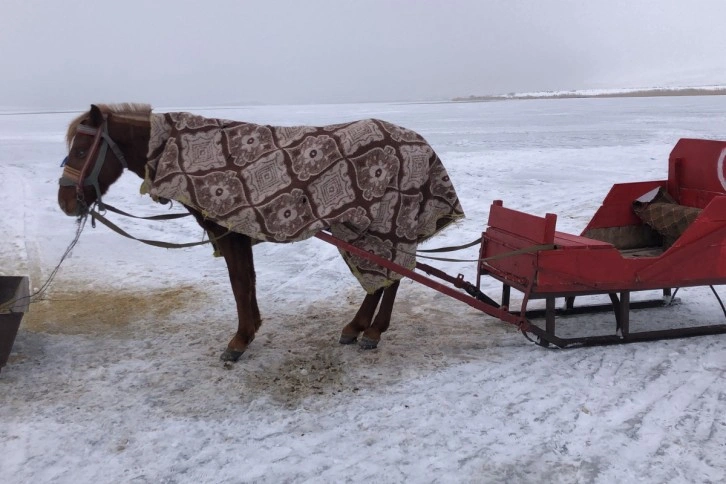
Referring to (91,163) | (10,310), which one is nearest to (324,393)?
(91,163)

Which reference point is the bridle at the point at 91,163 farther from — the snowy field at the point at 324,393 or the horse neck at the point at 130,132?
the snowy field at the point at 324,393

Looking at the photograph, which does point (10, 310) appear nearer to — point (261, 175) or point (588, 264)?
point (261, 175)

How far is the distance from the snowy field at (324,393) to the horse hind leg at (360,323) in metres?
0.15

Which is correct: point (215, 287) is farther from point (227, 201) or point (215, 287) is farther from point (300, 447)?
point (300, 447)

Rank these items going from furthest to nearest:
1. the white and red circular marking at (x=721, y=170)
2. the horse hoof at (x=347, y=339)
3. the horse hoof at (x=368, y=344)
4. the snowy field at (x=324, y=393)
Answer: the white and red circular marking at (x=721, y=170) < the horse hoof at (x=347, y=339) < the horse hoof at (x=368, y=344) < the snowy field at (x=324, y=393)

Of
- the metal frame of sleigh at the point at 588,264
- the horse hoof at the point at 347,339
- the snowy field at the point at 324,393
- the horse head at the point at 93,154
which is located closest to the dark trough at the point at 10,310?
the snowy field at the point at 324,393

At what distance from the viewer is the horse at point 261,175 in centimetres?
404

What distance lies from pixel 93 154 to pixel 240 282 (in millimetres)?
1340

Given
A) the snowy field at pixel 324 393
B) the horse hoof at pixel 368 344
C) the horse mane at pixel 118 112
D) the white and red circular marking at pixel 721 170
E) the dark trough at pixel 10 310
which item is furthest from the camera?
the white and red circular marking at pixel 721 170

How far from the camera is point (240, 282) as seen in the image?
4.42 metres

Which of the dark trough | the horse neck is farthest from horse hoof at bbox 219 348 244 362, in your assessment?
the horse neck

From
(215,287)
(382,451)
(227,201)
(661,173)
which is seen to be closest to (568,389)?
(382,451)

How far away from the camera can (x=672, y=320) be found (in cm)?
508

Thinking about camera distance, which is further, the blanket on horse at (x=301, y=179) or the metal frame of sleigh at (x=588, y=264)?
the metal frame of sleigh at (x=588, y=264)
